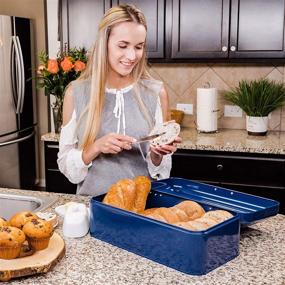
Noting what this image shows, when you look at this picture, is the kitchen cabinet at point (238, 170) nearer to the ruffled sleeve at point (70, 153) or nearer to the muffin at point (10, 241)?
the ruffled sleeve at point (70, 153)

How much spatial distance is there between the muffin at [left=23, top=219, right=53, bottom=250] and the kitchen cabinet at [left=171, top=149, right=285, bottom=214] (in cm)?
190

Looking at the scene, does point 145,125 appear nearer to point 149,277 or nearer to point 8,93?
point 149,277

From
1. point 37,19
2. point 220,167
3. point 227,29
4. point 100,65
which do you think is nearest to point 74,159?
point 100,65

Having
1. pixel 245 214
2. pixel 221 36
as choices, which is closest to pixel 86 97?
pixel 245 214

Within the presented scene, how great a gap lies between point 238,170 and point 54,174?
128 cm

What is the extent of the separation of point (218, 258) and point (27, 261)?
0.48 m

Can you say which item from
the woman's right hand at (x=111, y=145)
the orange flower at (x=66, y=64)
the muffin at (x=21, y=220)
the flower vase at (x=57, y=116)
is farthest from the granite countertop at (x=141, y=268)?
the flower vase at (x=57, y=116)

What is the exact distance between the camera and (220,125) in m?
3.61

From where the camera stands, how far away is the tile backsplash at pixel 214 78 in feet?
11.3

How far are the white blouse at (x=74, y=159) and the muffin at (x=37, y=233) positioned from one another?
0.60m

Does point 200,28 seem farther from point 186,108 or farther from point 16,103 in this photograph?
point 16,103

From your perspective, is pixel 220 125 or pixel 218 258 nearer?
pixel 218 258

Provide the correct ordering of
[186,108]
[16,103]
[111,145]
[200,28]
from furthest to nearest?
[16,103] < [186,108] < [200,28] < [111,145]

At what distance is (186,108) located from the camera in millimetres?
3662
